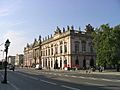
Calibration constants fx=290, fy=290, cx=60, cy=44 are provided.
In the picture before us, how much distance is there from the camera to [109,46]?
70438 mm

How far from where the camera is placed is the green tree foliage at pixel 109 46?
6962cm

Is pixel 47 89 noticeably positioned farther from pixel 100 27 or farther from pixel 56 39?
pixel 56 39

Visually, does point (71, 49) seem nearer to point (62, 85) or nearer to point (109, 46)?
point (109, 46)

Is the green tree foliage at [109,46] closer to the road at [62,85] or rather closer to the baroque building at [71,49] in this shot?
the baroque building at [71,49]

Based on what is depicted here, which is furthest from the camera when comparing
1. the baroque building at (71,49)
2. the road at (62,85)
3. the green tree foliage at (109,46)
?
the baroque building at (71,49)

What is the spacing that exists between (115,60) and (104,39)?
6389 mm

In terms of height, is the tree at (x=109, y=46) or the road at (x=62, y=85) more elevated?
the tree at (x=109, y=46)

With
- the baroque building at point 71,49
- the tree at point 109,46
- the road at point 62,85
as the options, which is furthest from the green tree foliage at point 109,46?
the road at point 62,85

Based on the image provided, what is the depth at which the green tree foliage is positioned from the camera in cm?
6962

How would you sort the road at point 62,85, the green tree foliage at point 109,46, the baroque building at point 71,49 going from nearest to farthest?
1. the road at point 62,85
2. the green tree foliage at point 109,46
3. the baroque building at point 71,49

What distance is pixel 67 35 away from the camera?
105875mm

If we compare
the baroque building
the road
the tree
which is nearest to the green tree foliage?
the tree

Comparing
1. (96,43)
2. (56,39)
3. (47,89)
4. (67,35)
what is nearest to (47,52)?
(56,39)

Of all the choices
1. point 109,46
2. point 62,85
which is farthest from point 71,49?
point 62,85
